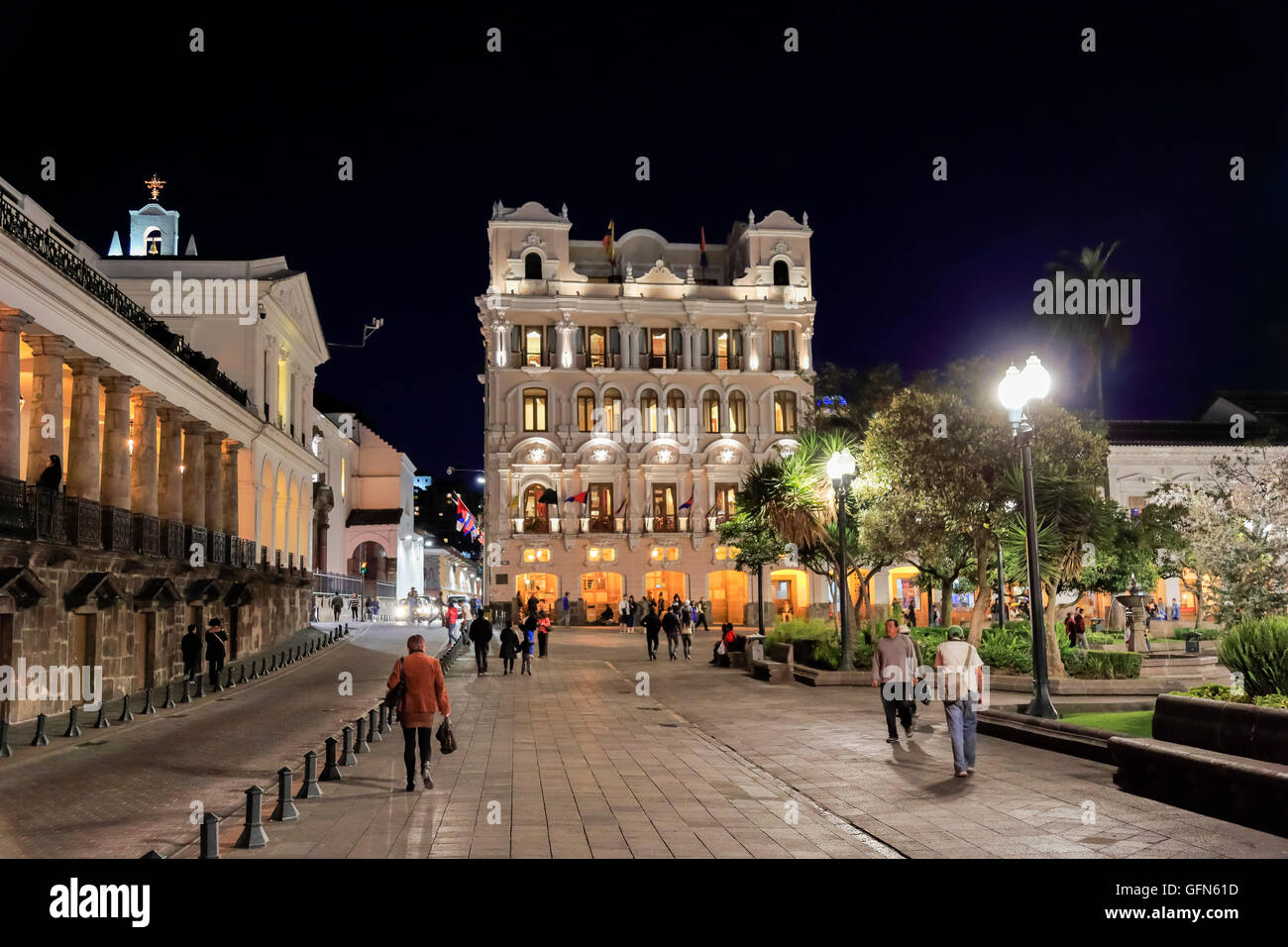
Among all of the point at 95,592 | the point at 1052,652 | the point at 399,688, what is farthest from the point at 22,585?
the point at 1052,652

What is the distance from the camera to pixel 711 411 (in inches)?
2566

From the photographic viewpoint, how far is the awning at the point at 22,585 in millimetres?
18141

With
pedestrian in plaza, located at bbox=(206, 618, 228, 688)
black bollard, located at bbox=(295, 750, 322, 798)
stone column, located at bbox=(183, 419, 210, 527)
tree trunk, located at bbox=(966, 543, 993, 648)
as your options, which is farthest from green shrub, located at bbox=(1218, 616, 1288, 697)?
stone column, located at bbox=(183, 419, 210, 527)

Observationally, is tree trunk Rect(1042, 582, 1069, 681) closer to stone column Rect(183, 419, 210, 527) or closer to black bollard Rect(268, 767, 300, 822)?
black bollard Rect(268, 767, 300, 822)

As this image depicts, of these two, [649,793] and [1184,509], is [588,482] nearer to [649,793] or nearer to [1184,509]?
[1184,509]

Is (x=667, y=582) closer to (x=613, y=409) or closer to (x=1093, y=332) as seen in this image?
(x=613, y=409)

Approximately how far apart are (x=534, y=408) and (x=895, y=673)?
49.8 meters

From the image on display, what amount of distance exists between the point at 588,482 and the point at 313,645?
2880cm

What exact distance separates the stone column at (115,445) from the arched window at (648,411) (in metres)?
39.5

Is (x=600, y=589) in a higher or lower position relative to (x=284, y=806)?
higher
